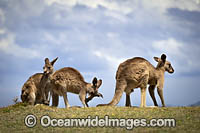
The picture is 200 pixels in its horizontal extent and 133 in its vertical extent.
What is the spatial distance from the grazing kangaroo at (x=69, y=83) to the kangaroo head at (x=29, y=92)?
2.38 ft

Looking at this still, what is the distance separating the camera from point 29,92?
1410 centimetres

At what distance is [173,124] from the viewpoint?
8.61 meters

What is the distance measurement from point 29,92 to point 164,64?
6.66m

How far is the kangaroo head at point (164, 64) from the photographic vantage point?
45.5 feet

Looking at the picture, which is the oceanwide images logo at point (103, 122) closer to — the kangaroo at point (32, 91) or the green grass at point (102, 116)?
the green grass at point (102, 116)

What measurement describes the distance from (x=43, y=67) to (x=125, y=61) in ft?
12.5

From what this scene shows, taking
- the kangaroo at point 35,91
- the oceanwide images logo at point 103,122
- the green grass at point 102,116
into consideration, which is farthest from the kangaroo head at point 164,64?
the oceanwide images logo at point 103,122

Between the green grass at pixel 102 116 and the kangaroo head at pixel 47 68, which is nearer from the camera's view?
the green grass at pixel 102 116

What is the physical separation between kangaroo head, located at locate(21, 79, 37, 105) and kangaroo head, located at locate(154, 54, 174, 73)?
6.13 m

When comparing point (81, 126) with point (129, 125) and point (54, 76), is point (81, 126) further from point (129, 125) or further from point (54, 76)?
point (54, 76)

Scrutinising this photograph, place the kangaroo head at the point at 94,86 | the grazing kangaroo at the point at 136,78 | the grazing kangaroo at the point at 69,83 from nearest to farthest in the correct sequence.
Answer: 1. the grazing kangaroo at the point at 136,78
2. the grazing kangaroo at the point at 69,83
3. the kangaroo head at the point at 94,86

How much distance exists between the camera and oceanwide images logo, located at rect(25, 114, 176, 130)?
342 inches

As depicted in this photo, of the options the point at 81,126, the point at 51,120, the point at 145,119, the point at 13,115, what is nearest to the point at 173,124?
the point at 145,119

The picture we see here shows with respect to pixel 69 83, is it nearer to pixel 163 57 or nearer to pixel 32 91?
pixel 32 91
